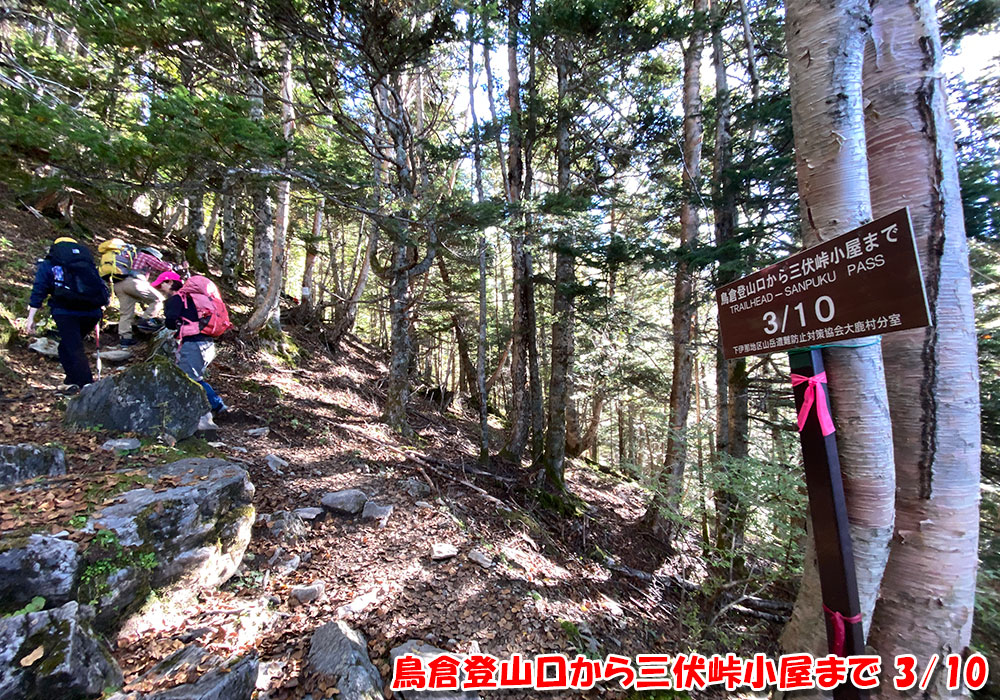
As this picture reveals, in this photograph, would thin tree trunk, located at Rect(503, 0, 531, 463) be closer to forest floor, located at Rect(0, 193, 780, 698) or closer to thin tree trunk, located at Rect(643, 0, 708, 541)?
forest floor, located at Rect(0, 193, 780, 698)

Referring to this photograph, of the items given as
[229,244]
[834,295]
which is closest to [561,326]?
[834,295]

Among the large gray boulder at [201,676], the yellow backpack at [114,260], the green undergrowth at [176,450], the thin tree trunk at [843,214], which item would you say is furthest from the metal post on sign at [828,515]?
the yellow backpack at [114,260]

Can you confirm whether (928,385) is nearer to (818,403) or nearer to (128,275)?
(818,403)

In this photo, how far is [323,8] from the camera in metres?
5.75

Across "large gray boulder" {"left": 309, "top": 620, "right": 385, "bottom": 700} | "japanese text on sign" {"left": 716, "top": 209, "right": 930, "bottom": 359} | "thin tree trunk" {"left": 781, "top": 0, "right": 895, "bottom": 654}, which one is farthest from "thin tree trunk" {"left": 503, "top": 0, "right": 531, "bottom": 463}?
"japanese text on sign" {"left": 716, "top": 209, "right": 930, "bottom": 359}

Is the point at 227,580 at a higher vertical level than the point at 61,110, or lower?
lower

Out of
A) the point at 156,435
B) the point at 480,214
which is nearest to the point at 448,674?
the point at 156,435

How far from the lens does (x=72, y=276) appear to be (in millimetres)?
4559

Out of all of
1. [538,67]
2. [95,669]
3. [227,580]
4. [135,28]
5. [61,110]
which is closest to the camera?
[95,669]

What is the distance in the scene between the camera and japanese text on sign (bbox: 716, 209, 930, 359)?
1564mm

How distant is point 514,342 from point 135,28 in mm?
6972

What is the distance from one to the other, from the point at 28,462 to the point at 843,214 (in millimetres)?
6261

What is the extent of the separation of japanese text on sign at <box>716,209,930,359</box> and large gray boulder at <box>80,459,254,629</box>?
4.07 metres

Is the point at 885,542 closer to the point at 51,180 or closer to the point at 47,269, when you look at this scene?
the point at 47,269
